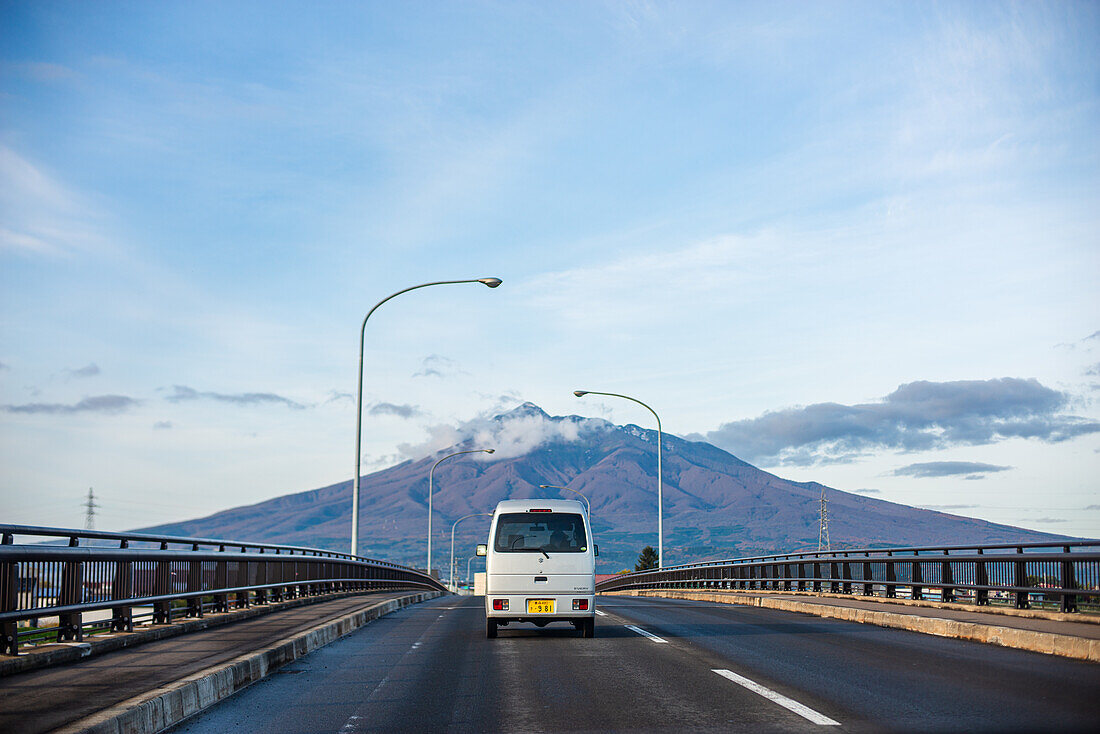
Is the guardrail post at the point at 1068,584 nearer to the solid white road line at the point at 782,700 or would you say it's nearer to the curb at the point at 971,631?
the curb at the point at 971,631

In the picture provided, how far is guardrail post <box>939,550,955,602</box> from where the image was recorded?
61.4 feet

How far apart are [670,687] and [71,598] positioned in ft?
20.6

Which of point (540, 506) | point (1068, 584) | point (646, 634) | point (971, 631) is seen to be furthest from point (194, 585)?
point (1068, 584)

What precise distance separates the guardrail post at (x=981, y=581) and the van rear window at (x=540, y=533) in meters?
6.80

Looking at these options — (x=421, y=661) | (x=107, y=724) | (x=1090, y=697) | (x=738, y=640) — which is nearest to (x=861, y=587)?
(x=738, y=640)

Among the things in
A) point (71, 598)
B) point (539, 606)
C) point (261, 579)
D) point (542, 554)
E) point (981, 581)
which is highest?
point (542, 554)

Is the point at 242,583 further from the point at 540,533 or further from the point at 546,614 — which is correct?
the point at 546,614

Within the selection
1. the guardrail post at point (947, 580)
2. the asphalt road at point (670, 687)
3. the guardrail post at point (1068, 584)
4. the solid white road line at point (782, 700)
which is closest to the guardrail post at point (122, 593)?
the asphalt road at point (670, 687)

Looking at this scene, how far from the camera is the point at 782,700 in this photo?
30.2 feet

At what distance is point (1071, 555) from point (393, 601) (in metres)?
17.1

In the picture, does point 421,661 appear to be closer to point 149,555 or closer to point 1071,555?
point 149,555

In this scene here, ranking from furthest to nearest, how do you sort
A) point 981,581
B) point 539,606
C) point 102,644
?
point 981,581 → point 539,606 → point 102,644

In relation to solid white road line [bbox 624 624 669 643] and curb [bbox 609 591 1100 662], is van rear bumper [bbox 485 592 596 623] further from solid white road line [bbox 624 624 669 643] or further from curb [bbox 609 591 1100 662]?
curb [bbox 609 591 1100 662]

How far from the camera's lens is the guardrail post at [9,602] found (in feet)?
31.7
